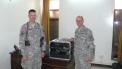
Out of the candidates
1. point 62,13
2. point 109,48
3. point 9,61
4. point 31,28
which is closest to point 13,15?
point 9,61

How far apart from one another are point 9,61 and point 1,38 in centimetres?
61

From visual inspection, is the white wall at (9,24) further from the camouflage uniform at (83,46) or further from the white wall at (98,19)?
the camouflage uniform at (83,46)

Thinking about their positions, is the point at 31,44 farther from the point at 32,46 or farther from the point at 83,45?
the point at 83,45

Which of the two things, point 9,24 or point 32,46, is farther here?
point 9,24

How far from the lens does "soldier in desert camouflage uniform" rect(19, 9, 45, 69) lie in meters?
3.17

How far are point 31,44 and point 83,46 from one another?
884mm

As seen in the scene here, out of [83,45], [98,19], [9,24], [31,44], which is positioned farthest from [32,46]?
[98,19]

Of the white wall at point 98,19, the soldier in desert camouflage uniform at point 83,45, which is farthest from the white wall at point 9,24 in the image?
the soldier in desert camouflage uniform at point 83,45

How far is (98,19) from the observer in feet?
17.7

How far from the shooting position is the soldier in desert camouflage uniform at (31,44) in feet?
10.4

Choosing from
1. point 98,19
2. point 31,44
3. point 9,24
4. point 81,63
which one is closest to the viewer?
point 31,44

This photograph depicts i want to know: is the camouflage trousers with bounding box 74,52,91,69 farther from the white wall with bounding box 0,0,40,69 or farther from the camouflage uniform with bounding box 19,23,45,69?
the white wall with bounding box 0,0,40,69

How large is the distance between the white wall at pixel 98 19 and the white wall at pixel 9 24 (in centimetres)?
151

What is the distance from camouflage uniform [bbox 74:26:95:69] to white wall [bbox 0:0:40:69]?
1.73 metres
